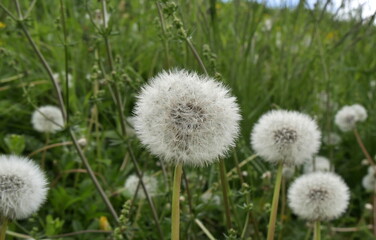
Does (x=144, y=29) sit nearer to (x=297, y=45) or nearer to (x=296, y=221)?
(x=297, y=45)

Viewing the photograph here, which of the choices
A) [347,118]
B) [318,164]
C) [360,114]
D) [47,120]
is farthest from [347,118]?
[47,120]

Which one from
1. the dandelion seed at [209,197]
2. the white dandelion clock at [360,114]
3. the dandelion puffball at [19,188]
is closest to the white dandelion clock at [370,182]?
the white dandelion clock at [360,114]

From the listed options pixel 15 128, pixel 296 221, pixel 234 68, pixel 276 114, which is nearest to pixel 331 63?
pixel 234 68

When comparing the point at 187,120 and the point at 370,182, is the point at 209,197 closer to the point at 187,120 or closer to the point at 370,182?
the point at 370,182

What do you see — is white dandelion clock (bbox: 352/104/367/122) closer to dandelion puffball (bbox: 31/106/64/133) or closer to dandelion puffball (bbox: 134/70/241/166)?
dandelion puffball (bbox: 31/106/64/133)

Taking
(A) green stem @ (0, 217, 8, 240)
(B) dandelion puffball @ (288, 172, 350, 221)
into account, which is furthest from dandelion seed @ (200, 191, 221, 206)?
(A) green stem @ (0, 217, 8, 240)

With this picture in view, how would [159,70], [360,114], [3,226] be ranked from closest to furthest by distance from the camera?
[3,226], [360,114], [159,70]
